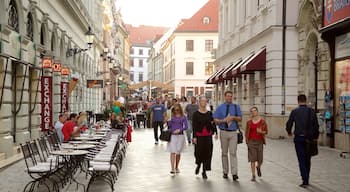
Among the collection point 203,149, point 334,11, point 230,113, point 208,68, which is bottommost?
point 203,149

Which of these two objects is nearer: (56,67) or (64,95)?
(56,67)

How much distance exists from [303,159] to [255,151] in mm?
1260

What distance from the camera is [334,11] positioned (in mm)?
16891

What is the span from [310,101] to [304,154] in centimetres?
1029

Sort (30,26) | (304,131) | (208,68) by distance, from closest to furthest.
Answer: (304,131)
(30,26)
(208,68)

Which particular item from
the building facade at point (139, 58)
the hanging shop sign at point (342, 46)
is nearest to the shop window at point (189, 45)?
the hanging shop sign at point (342, 46)

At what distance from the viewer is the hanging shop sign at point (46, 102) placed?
18000 millimetres

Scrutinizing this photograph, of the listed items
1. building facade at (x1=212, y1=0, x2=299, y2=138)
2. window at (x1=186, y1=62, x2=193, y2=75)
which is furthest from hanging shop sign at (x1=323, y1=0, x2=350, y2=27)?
window at (x1=186, y1=62, x2=193, y2=75)

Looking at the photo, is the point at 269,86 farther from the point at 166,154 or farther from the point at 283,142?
the point at 166,154

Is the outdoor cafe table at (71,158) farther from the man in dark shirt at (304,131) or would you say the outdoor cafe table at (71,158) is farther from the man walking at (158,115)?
the man walking at (158,115)

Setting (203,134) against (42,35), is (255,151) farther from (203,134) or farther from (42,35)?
(42,35)

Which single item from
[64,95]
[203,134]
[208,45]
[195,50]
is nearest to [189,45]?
[195,50]

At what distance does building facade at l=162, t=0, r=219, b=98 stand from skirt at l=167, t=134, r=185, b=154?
5849 cm

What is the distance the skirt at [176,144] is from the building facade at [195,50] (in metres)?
58.5
